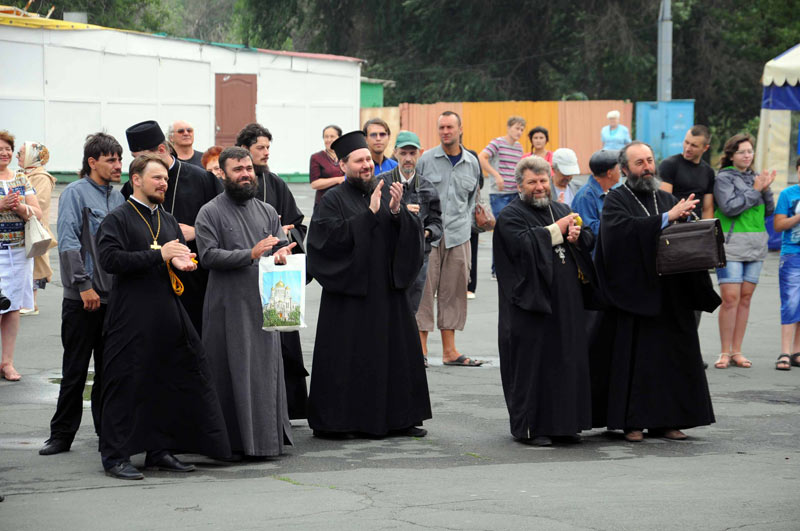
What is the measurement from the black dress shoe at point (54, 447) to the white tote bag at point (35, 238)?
2.49 meters

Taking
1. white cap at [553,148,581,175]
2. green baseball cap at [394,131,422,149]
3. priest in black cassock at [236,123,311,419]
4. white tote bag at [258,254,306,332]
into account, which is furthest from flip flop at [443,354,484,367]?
white tote bag at [258,254,306,332]

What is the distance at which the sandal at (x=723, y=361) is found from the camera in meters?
10.9

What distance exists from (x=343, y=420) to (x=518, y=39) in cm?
3439

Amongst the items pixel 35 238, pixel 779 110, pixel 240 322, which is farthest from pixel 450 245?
pixel 779 110

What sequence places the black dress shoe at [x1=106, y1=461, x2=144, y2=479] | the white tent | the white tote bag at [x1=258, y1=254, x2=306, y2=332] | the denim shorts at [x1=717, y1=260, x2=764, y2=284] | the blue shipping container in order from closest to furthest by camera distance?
1. the black dress shoe at [x1=106, y1=461, x2=144, y2=479]
2. the white tote bag at [x1=258, y1=254, x2=306, y2=332]
3. the denim shorts at [x1=717, y1=260, x2=764, y2=284]
4. the white tent
5. the blue shipping container

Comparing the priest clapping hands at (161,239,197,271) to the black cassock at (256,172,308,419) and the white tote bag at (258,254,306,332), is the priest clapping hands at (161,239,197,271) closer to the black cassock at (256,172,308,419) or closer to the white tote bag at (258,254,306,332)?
the white tote bag at (258,254,306,332)

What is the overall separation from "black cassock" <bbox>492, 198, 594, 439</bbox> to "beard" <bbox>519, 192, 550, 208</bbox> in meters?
0.14

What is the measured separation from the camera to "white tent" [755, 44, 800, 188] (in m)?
18.5

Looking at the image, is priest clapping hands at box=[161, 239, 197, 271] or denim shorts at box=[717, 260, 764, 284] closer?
priest clapping hands at box=[161, 239, 197, 271]

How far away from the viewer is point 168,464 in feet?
23.2

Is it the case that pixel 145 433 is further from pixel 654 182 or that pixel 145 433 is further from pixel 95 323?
pixel 654 182

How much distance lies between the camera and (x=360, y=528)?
558 centimetres

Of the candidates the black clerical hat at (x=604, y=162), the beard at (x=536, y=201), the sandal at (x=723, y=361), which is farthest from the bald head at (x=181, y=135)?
the sandal at (x=723, y=361)

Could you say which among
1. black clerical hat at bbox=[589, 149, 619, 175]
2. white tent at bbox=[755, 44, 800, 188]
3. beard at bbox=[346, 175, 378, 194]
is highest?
white tent at bbox=[755, 44, 800, 188]
